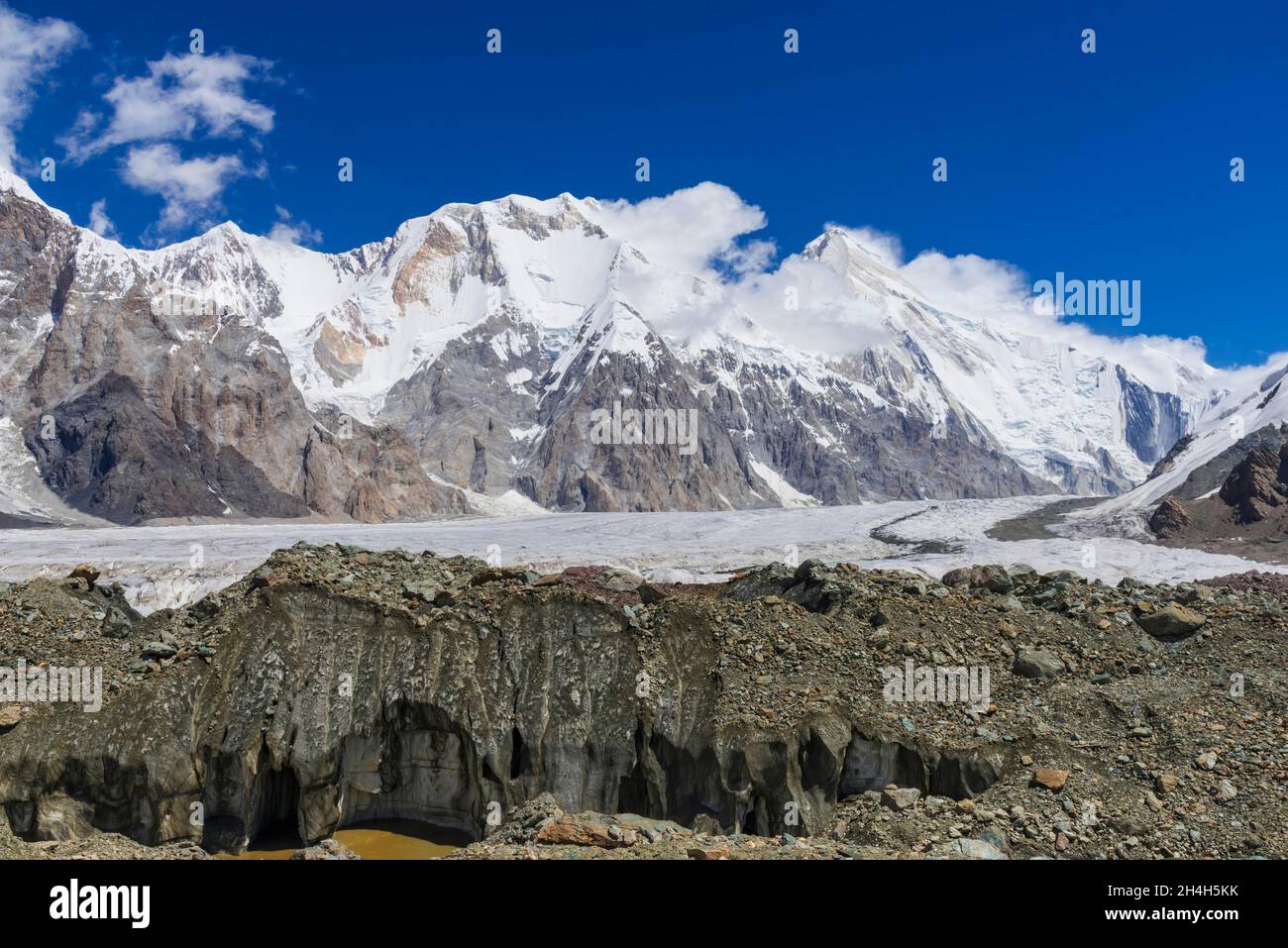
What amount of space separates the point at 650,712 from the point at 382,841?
5.40 metres

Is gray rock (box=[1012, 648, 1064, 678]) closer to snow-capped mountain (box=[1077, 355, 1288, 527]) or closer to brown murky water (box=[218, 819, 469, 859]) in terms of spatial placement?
brown murky water (box=[218, 819, 469, 859])

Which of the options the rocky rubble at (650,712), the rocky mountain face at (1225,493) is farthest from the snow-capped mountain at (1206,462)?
the rocky rubble at (650,712)

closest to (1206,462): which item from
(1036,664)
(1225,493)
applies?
(1225,493)

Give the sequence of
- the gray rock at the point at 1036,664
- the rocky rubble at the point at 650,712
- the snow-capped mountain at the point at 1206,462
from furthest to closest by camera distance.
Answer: the snow-capped mountain at the point at 1206,462
the gray rock at the point at 1036,664
the rocky rubble at the point at 650,712

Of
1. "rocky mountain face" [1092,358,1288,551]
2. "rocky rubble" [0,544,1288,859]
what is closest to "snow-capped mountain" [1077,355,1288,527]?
"rocky mountain face" [1092,358,1288,551]

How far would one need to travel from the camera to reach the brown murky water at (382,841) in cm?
1742

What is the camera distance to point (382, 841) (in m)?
17.8

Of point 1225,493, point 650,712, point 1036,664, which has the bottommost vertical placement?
point 650,712

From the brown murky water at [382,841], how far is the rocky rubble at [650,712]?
247 millimetres

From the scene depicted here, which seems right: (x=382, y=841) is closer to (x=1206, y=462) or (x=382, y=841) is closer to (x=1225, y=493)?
(x=1225, y=493)

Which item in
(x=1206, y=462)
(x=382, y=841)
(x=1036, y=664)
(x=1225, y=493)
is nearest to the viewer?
(x=1036, y=664)

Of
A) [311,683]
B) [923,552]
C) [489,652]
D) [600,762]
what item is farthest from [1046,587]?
[923,552]

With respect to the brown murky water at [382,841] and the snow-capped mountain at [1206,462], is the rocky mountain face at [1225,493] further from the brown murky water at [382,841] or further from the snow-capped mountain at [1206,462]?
the brown murky water at [382,841]
